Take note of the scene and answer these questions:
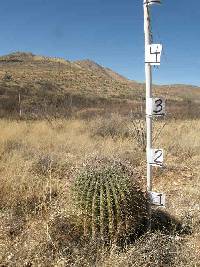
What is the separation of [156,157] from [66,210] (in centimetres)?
131

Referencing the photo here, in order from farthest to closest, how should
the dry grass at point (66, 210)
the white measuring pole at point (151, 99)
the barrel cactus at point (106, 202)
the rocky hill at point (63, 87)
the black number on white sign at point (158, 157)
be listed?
the rocky hill at point (63, 87) < the black number on white sign at point (158, 157) < the white measuring pole at point (151, 99) < the barrel cactus at point (106, 202) < the dry grass at point (66, 210)

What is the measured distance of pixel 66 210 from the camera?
19.2 feet

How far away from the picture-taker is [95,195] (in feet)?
17.6

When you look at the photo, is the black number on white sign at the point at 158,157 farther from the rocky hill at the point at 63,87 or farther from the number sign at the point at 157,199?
the rocky hill at the point at 63,87

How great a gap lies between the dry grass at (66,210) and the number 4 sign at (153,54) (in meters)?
1.34

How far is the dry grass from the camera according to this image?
5.15m

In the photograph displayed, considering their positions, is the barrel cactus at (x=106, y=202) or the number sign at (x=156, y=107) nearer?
the barrel cactus at (x=106, y=202)

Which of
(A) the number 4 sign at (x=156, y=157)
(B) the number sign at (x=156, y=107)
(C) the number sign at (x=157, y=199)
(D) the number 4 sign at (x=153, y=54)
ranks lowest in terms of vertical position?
(C) the number sign at (x=157, y=199)

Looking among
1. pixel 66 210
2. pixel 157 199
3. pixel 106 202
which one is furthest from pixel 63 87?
pixel 106 202

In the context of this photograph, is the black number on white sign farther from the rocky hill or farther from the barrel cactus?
the rocky hill

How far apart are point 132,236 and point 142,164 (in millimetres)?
4812

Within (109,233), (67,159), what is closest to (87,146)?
(67,159)

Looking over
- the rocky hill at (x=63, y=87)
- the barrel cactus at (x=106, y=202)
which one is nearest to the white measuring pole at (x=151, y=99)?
the barrel cactus at (x=106, y=202)

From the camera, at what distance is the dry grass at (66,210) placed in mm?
5148
